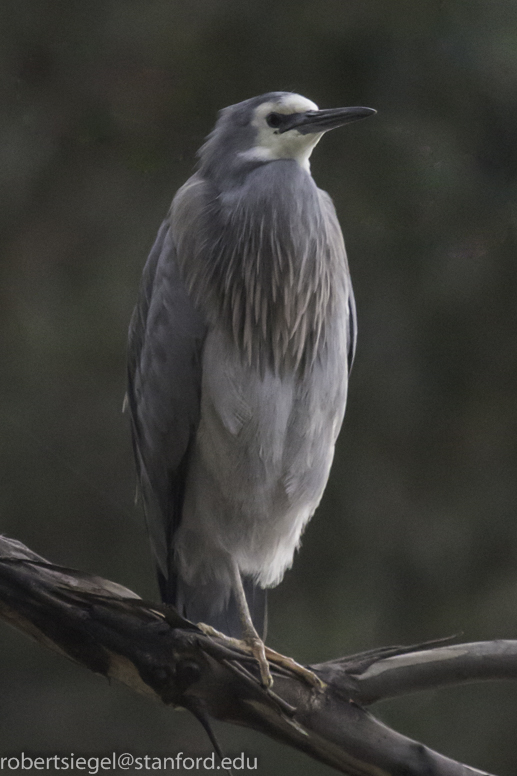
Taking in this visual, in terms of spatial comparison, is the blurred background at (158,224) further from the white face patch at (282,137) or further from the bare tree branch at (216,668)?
the bare tree branch at (216,668)

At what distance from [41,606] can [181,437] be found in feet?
1.06

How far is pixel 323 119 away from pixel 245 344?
0.28 meters

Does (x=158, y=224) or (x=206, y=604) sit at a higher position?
(x=158, y=224)

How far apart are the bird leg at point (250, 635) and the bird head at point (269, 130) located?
0.52 meters

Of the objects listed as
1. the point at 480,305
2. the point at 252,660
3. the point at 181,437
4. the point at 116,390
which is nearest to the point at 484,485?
the point at 480,305

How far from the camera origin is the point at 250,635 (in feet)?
3.32

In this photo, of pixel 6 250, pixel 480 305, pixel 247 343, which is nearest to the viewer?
pixel 247 343

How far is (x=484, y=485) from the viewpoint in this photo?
195cm

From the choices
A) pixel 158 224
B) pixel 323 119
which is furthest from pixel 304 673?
pixel 158 224

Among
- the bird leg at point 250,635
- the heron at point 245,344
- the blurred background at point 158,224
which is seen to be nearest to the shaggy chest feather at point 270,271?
the heron at point 245,344

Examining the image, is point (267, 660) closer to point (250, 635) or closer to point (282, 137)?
point (250, 635)

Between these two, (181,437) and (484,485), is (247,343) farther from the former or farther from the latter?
(484,485)

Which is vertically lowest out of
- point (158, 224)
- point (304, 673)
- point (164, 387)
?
point (304, 673)

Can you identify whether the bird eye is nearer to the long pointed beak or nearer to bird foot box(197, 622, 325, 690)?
the long pointed beak
